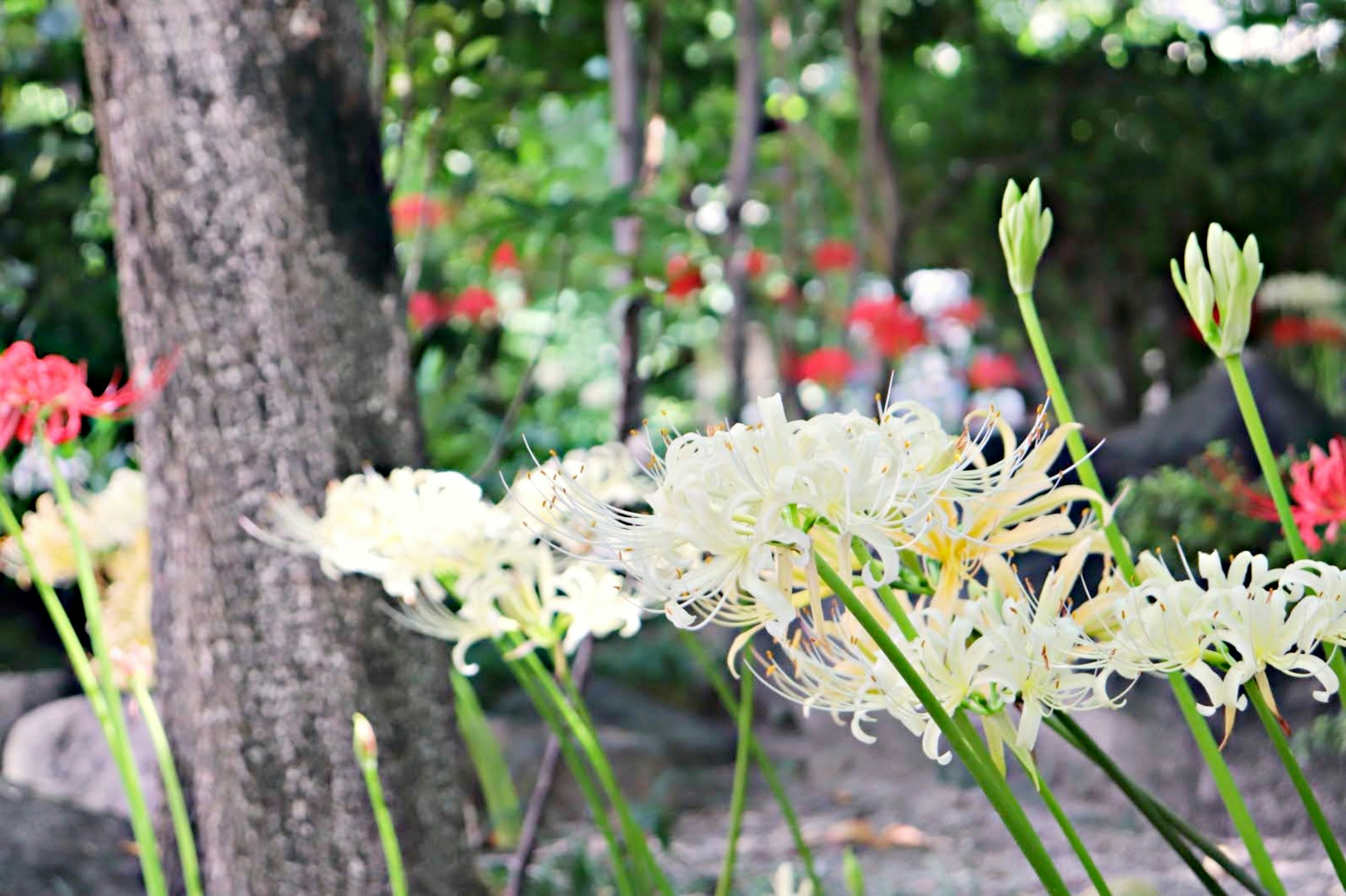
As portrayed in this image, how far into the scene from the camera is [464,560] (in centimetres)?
139

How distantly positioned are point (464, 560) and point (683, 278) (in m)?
1.73

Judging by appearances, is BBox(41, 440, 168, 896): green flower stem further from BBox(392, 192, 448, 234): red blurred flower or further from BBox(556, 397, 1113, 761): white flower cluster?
BBox(392, 192, 448, 234): red blurred flower

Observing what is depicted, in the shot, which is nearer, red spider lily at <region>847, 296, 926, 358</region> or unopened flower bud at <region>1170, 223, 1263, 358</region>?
unopened flower bud at <region>1170, 223, 1263, 358</region>

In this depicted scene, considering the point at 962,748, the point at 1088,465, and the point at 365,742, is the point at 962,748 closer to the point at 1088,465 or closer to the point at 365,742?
the point at 1088,465

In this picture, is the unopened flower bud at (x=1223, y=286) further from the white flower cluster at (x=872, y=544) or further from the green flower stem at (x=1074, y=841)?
the green flower stem at (x=1074, y=841)

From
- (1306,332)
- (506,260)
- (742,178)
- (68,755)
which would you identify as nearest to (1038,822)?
(742,178)

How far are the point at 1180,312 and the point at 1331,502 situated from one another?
598 centimetres

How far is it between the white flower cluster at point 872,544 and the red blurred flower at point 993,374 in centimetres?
529

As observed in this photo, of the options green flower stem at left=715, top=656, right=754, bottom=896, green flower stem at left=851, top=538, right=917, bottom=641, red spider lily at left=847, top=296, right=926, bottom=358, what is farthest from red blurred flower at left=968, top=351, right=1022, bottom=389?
green flower stem at left=851, top=538, right=917, bottom=641

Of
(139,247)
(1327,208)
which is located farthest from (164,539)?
(1327,208)

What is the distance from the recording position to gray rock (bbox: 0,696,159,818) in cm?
342

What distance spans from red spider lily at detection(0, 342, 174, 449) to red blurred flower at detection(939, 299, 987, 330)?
4.88 metres

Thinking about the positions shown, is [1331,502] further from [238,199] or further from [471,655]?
[471,655]

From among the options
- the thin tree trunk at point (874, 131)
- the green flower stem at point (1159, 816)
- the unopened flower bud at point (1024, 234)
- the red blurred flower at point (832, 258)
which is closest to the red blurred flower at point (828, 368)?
the thin tree trunk at point (874, 131)
